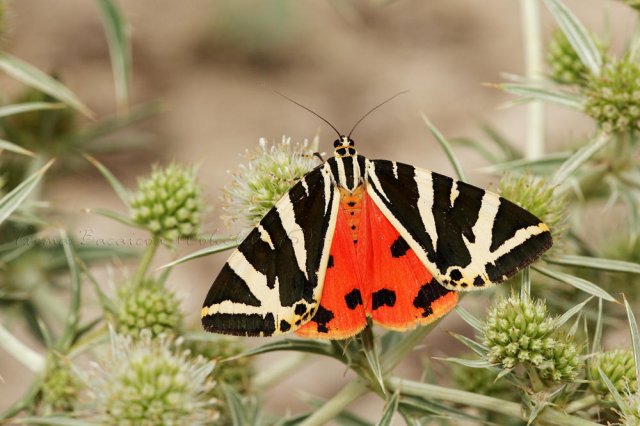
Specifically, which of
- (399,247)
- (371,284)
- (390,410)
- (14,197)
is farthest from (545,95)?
(14,197)

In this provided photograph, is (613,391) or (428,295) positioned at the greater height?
(428,295)

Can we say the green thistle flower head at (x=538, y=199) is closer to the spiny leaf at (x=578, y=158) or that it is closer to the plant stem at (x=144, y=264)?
the spiny leaf at (x=578, y=158)

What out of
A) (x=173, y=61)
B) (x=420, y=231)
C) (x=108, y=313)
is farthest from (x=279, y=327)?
(x=173, y=61)

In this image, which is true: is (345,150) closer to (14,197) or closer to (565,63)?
(14,197)

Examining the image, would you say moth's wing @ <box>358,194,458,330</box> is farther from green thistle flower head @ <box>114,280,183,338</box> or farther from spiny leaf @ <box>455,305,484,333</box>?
green thistle flower head @ <box>114,280,183,338</box>

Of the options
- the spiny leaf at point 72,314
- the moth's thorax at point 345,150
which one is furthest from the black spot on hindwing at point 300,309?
the spiny leaf at point 72,314
